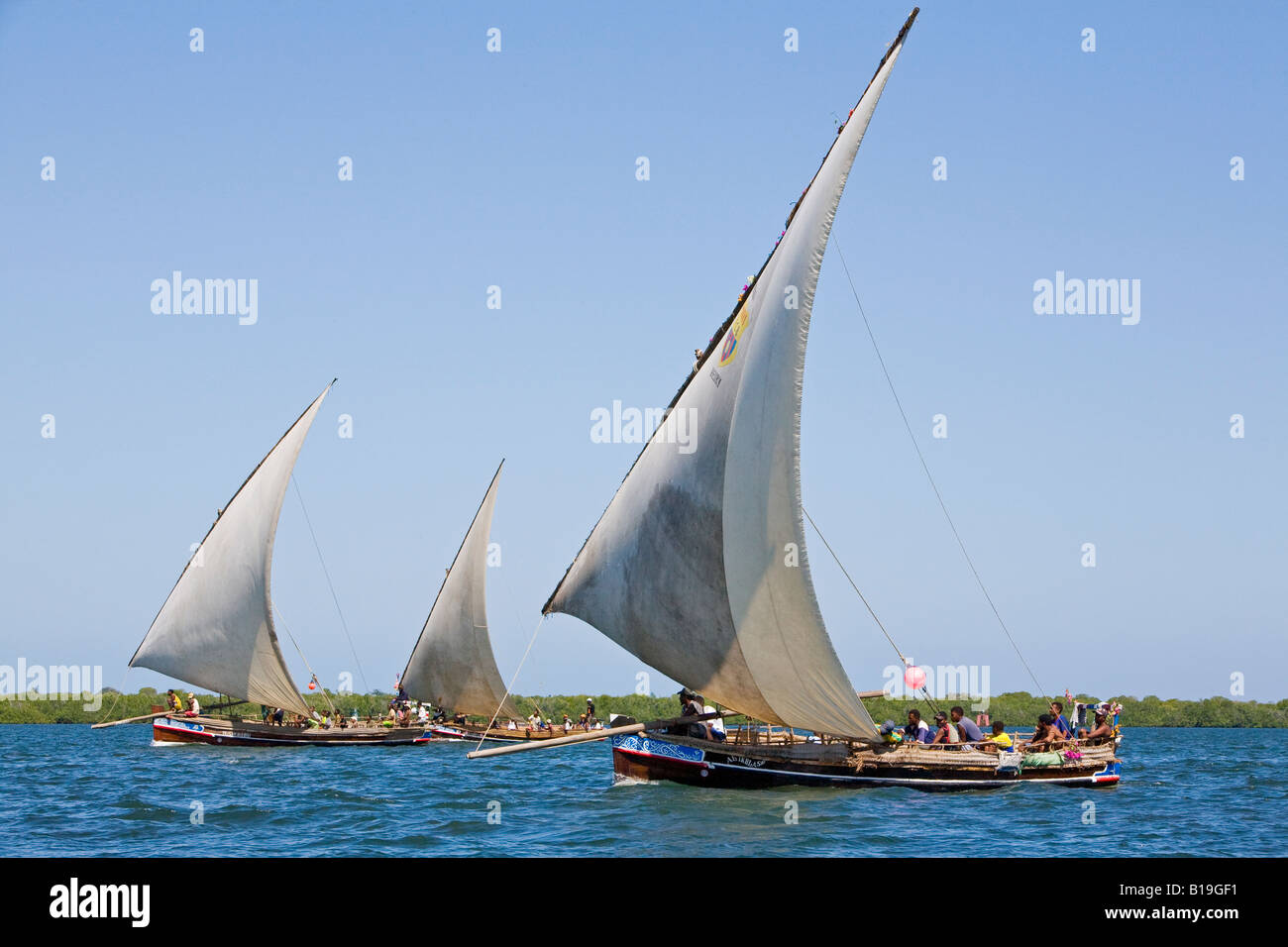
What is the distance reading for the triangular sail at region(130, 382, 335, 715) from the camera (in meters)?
48.6

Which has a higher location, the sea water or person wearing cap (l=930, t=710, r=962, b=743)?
person wearing cap (l=930, t=710, r=962, b=743)

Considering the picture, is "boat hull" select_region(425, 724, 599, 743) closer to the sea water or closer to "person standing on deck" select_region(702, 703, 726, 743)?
the sea water

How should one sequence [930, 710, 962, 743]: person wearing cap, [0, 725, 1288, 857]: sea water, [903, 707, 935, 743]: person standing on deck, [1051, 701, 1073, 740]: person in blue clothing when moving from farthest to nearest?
[1051, 701, 1073, 740]: person in blue clothing → [903, 707, 935, 743]: person standing on deck → [930, 710, 962, 743]: person wearing cap → [0, 725, 1288, 857]: sea water

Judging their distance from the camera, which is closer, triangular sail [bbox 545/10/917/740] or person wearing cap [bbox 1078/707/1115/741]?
triangular sail [bbox 545/10/917/740]

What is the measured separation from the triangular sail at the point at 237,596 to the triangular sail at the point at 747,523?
25.3 meters

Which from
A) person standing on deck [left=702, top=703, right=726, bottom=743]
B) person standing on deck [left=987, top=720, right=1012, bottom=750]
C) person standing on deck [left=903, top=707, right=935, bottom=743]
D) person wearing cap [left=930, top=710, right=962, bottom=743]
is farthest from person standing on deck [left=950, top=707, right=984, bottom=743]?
person standing on deck [left=702, top=703, right=726, bottom=743]

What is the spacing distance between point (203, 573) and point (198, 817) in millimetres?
27297

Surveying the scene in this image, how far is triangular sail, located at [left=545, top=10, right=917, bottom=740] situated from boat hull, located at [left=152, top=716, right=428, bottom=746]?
95.5ft

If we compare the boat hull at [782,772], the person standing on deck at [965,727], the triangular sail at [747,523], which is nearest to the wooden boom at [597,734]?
the boat hull at [782,772]

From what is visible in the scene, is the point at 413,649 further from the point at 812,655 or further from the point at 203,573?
the point at 812,655

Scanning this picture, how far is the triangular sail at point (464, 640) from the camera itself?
191ft

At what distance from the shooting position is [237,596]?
48.7 meters

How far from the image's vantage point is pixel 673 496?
26594 millimetres

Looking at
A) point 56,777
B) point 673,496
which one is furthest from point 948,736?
point 56,777
